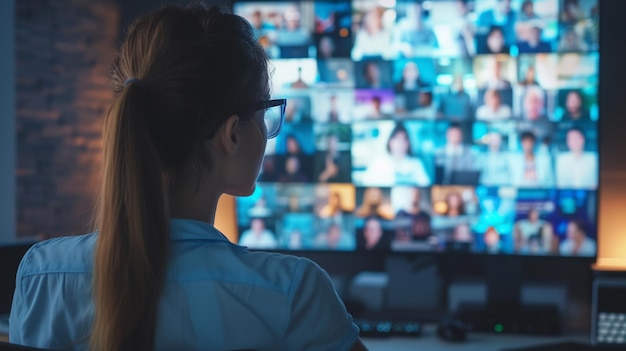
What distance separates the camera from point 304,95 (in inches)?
102

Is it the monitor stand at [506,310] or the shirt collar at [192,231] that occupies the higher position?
the shirt collar at [192,231]

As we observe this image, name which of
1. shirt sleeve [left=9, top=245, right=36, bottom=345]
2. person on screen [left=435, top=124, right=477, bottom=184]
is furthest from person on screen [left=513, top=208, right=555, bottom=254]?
shirt sleeve [left=9, top=245, right=36, bottom=345]

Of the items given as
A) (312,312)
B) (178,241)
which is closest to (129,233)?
(178,241)

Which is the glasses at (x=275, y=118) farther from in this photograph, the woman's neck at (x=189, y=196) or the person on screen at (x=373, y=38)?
the person on screen at (x=373, y=38)

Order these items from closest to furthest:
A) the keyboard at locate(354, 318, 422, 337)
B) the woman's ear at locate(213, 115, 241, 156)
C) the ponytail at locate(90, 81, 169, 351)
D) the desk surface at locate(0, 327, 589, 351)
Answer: the ponytail at locate(90, 81, 169, 351) → the woman's ear at locate(213, 115, 241, 156) → the desk surface at locate(0, 327, 589, 351) → the keyboard at locate(354, 318, 422, 337)

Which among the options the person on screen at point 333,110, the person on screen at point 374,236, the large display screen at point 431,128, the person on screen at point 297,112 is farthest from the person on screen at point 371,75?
the person on screen at point 374,236

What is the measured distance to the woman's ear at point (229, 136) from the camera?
44.5 inches

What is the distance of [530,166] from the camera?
240cm

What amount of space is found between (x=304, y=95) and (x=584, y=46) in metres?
0.93

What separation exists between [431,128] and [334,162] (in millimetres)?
351

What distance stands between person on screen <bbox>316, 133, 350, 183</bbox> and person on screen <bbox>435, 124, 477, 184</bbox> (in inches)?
12.2

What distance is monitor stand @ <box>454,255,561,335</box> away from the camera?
2383 mm

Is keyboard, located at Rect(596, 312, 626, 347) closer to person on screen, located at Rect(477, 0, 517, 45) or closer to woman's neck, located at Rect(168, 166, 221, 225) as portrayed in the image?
person on screen, located at Rect(477, 0, 517, 45)

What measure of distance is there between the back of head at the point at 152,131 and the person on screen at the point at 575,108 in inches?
58.9
